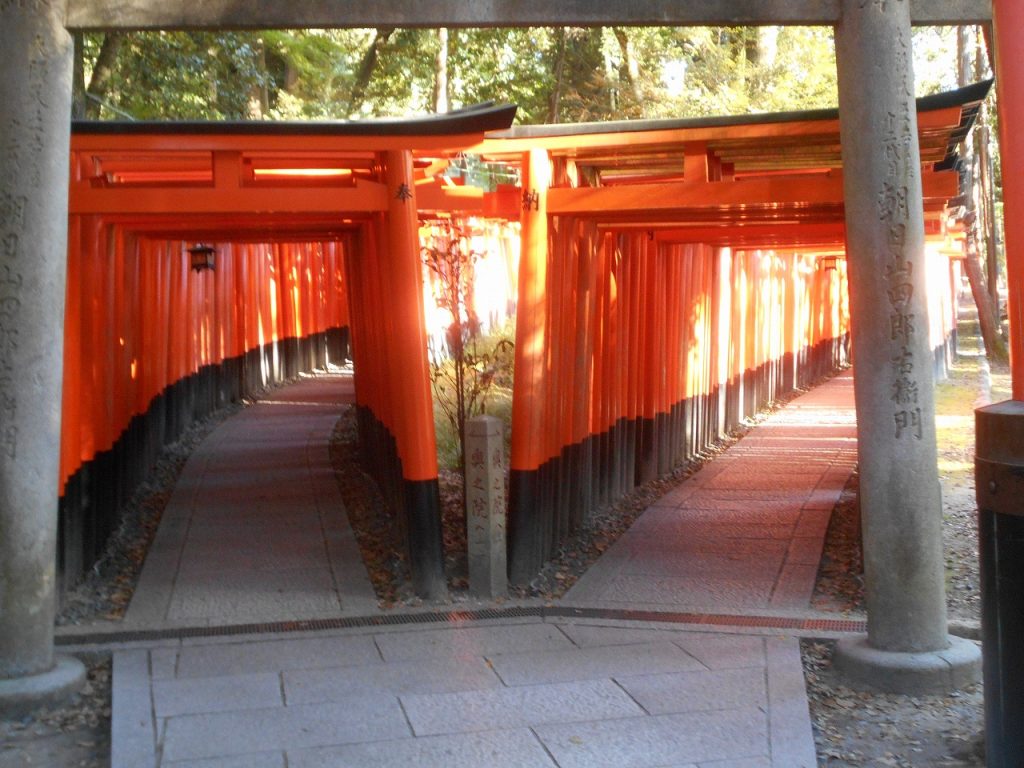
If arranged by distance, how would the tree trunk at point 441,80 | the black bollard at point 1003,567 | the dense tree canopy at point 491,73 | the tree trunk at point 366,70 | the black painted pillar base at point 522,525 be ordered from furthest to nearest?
the tree trunk at point 366,70 → the tree trunk at point 441,80 → the dense tree canopy at point 491,73 → the black painted pillar base at point 522,525 → the black bollard at point 1003,567

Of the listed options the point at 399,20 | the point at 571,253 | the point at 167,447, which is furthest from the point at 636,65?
the point at 399,20

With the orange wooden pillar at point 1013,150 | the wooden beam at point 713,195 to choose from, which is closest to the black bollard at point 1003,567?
the orange wooden pillar at point 1013,150

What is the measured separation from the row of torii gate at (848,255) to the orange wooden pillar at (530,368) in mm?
2244

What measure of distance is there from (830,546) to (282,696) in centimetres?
502

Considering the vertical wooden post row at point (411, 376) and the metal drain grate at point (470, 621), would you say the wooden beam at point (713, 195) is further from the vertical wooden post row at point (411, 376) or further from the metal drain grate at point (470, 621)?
the metal drain grate at point (470, 621)

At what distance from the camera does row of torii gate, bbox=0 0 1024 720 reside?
5645 mm

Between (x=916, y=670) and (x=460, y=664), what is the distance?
7.22 ft

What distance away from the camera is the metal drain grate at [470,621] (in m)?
6.95

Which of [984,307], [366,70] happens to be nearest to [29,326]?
[366,70]

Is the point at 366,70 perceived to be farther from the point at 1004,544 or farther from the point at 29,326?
the point at 1004,544

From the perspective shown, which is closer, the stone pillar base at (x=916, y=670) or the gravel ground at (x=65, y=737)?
the gravel ground at (x=65, y=737)

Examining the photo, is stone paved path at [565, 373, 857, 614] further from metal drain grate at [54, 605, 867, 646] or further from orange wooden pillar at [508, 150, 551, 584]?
orange wooden pillar at [508, 150, 551, 584]

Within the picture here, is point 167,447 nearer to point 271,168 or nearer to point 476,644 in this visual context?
point 271,168

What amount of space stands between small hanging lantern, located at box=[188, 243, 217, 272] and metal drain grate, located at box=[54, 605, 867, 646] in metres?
7.94
